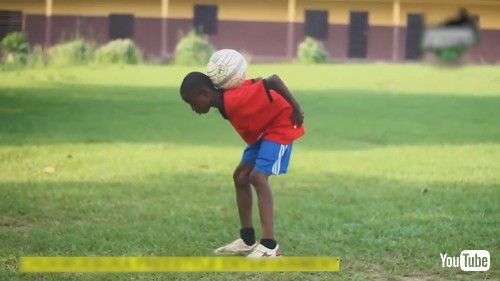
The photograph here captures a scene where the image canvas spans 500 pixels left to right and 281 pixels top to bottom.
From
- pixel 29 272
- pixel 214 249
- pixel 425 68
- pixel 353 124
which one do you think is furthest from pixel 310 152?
pixel 29 272

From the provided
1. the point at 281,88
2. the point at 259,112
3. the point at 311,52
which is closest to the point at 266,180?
the point at 259,112

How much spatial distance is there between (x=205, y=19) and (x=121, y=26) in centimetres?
39

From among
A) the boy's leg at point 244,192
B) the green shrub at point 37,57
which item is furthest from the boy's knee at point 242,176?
the green shrub at point 37,57

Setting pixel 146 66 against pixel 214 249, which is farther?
pixel 146 66

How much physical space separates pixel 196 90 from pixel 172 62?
3.04ft

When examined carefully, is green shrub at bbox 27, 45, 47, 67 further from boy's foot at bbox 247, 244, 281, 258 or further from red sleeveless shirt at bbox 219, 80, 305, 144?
boy's foot at bbox 247, 244, 281, 258

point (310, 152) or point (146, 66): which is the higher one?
point (146, 66)

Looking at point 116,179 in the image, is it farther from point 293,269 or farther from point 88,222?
point 293,269

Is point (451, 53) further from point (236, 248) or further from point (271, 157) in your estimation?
point (236, 248)

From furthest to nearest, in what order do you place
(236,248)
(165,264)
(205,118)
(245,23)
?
(205,118), (245,23), (236,248), (165,264)

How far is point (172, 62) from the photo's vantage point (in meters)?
4.79

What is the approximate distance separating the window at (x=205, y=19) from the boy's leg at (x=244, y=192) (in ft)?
2.84

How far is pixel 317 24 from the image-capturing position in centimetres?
477

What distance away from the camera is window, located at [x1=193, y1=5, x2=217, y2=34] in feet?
15.4
